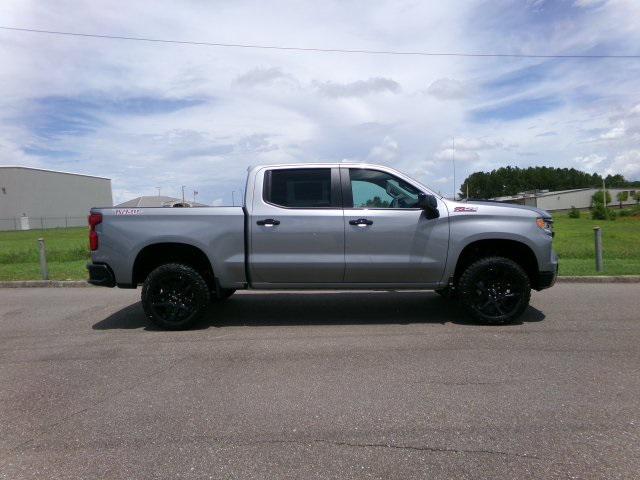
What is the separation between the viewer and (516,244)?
6207 mm

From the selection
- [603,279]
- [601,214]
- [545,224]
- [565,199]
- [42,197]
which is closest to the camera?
[545,224]

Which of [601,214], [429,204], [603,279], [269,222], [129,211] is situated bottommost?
[603,279]

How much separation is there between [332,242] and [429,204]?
121cm

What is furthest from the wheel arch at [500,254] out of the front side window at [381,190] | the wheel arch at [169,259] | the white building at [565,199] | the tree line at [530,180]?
the tree line at [530,180]

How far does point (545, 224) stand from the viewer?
6.14m

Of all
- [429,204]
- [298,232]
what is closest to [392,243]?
[429,204]

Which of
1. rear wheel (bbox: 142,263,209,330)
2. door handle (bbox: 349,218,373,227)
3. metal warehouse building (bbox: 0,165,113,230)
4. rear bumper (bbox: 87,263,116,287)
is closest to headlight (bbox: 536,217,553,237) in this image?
door handle (bbox: 349,218,373,227)

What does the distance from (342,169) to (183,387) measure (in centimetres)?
321

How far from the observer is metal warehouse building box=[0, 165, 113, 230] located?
220 feet

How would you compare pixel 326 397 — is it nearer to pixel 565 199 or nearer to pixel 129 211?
pixel 129 211

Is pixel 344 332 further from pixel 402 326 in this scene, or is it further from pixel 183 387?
pixel 183 387

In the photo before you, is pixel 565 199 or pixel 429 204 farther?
pixel 565 199

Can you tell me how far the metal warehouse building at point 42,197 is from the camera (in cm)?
6706

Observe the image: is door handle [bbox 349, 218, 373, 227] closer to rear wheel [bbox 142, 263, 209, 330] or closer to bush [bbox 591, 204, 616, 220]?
rear wheel [bbox 142, 263, 209, 330]
